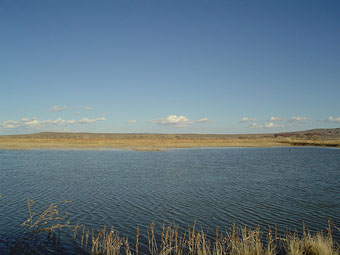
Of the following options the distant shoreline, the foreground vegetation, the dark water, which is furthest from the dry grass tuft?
the distant shoreline

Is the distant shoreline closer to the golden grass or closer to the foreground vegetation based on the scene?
the golden grass

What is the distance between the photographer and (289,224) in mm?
12922

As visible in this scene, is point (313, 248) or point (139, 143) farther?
point (139, 143)

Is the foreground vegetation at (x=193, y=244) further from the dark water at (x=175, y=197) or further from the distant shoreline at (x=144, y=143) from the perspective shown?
the distant shoreline at (x=144, y=143)

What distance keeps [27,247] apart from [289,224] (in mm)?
10982

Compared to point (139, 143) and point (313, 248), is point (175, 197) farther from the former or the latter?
point (139, 143)

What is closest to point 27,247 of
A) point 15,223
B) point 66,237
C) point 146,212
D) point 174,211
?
point 66,237

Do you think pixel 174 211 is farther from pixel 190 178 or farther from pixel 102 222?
pixel 190 178

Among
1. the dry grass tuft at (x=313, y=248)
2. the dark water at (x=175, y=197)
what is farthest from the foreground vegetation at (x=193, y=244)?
the dark water at (x=175, y=197)

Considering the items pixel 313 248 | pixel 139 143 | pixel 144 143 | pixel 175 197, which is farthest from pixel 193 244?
pixel 139 143

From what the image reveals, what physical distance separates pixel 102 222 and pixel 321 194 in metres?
14.4

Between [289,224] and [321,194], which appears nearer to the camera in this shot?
[289,224]

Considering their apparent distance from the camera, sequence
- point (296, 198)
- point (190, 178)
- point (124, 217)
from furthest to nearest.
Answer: point (190, 178) → point (296, 198) → point (124, 217)

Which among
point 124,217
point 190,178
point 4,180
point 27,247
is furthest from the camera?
point 190,178
